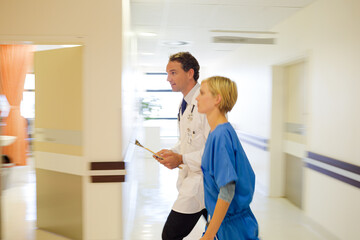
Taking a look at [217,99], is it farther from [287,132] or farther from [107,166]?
[287,132]

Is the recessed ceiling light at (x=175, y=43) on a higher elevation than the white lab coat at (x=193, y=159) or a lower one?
higher

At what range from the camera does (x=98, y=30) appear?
271 cm

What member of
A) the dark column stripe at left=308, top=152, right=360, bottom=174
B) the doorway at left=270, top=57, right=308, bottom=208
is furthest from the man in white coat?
the doorway at left=270, top=57, right=308, bottom=208

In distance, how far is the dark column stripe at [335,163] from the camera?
2898mm

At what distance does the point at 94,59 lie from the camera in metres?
2.71

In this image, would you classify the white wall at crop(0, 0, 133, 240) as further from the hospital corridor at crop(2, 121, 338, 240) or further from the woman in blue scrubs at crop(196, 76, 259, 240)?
the woman in blue scrubs at crop(196, 76, 259, 240)

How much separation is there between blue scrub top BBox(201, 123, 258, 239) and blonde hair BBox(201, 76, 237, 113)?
4.2 inches

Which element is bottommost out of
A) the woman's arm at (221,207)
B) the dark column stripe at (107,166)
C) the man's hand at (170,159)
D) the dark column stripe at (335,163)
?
the dark column stripe at (335,163)

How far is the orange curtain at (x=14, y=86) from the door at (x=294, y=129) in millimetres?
5946

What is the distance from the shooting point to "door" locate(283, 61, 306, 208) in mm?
4442

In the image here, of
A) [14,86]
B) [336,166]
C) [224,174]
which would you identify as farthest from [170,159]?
[14,86]

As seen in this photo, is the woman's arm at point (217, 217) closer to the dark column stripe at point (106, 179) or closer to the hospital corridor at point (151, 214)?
the dark column stripe at point (106, 179)

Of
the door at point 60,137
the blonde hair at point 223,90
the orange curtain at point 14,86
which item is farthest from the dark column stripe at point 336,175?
the orange curtain at point 14,86

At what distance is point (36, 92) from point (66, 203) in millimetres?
1285
